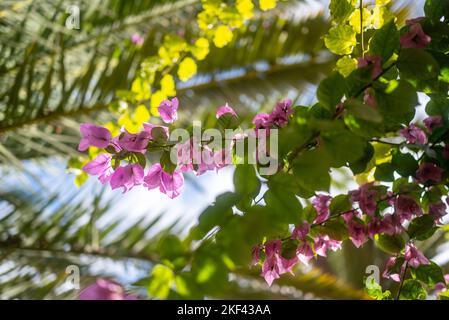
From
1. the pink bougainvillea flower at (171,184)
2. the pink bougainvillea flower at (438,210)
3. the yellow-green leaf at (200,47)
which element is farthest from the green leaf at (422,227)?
the yellow-green leaf at (200,47)

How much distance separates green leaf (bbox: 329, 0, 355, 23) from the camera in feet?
2.26

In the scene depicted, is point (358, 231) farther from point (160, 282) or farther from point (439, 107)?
point (160, 282)

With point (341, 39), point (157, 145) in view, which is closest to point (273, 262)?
point (157, 145)

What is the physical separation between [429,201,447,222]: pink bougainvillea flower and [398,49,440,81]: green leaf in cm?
18

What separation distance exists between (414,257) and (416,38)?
11.7 inches

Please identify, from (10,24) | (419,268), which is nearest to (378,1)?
(419,268)

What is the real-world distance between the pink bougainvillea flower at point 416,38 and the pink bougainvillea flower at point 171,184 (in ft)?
1.10

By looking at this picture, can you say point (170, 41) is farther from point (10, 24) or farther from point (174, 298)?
point (174, 298)

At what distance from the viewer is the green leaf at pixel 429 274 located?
0.68 meters

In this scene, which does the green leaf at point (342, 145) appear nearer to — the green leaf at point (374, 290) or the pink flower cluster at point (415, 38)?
the pink flower cluster at point (415, 38)

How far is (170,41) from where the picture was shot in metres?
1.32

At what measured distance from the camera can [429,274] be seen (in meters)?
0.69

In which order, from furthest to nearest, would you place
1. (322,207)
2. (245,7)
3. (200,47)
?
(200,47) < (245,7) < (322,207)
